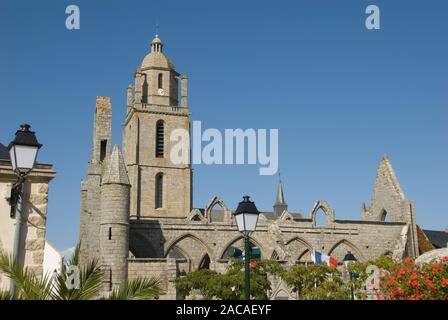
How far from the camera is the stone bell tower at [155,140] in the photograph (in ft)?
161

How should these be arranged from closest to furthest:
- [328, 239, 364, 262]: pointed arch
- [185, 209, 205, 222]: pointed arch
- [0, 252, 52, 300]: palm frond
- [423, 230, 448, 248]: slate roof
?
[0, 252, 52, 300]: palm frond < [185, 209, 205, 222]: pointed arch < [328, 239, 364, 262]: pointed arch < [423, 230, 448, 248]: slate roof

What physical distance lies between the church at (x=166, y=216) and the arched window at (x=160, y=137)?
9cm

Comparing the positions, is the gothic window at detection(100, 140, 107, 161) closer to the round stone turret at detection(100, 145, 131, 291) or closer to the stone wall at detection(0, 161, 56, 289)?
the round stone turret at detection(100, 145, 131, 291)

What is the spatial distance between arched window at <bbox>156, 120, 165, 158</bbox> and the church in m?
0.09

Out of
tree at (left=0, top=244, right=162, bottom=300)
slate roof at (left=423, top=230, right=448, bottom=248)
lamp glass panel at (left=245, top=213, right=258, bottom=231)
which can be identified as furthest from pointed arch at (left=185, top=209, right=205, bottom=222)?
tree at (left=0, top=244, right=162, bottom=300)

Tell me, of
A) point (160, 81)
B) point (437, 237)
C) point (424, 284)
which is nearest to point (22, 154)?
point (424, 284)

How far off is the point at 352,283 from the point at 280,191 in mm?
65103

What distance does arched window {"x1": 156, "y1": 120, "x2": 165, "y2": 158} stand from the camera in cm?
5109

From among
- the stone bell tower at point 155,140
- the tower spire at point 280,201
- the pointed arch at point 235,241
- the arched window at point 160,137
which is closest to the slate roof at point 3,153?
the pointed arch at point 235,241

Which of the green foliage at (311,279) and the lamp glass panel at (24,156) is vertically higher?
the lamp glass panel at (24,156)

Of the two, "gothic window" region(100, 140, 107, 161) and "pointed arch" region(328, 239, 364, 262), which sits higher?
→ "gothic window" region(100, 140, 107, 161)

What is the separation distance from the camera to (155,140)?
1997 inches

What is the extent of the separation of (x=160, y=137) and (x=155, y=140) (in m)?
0.74

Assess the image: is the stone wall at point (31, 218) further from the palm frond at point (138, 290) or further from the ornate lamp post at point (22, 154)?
the palm frond at point (138, 290)
